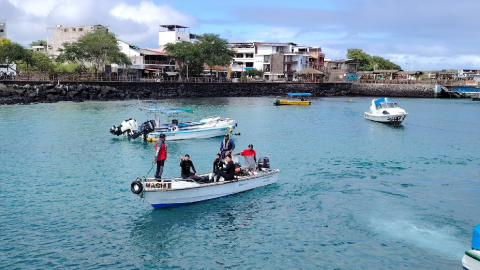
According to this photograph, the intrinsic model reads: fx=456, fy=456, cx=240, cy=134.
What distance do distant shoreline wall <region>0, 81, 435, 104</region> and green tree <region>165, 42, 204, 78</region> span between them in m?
7.23

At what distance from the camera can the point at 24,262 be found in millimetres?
13992

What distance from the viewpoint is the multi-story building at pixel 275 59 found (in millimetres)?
120250

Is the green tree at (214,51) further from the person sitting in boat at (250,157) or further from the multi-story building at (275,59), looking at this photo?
the person sitting in boat at (250,157)

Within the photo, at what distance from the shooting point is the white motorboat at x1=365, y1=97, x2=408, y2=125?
49375mm

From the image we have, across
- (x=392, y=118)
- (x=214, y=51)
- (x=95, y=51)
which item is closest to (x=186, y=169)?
(x=392, y=118)

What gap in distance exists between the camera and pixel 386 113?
50.2m

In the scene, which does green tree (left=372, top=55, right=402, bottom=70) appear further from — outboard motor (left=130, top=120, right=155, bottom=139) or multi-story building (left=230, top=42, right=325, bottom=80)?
outboard motor (left=130, top=120, right=155, bottom=139)

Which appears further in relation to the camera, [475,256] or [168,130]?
[168,130]

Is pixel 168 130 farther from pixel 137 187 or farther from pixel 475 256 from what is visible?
pixel 475 256

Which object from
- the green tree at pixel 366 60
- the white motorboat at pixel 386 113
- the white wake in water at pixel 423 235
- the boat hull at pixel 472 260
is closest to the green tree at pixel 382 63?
the green tree at pixel 366 60

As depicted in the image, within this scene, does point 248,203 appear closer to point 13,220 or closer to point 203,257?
point 203,257

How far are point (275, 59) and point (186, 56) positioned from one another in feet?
110

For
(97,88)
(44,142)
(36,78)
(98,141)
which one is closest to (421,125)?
(98,141)

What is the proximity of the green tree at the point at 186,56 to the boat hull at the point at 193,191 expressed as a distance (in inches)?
2992
